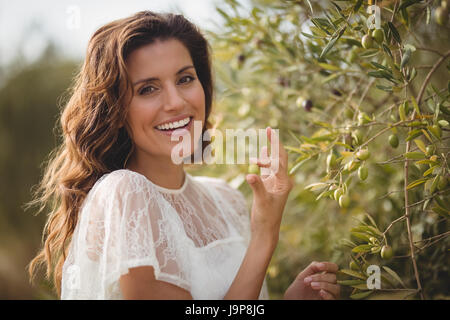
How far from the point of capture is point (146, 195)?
120cm

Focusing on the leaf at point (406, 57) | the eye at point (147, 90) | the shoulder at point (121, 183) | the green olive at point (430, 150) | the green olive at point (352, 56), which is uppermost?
the green olive at point (352, 56)

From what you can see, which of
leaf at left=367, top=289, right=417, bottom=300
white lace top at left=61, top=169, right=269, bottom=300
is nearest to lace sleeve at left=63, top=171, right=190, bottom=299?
white lace top at left=61, top=169, right=269, bottom=300

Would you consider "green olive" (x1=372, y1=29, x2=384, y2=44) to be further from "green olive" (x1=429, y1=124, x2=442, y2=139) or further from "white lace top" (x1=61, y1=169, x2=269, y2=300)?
"white lace top" (x1=61, y1=169, x2=269, y2=300)

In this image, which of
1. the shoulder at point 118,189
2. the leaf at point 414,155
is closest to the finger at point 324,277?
the leaf at point 414,155

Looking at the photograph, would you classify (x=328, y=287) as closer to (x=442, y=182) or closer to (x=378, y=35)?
(x=442, y=182)

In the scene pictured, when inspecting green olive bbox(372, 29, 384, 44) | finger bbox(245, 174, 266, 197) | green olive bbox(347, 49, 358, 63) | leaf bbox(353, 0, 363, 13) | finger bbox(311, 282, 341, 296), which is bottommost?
finger bbox(311, 282, 341, 296)

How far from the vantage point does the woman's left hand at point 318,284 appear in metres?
1.30

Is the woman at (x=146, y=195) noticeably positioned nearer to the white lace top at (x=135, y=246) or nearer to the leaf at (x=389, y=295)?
the white lace top at (x=135, y=246)

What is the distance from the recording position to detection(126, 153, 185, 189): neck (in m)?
1.43

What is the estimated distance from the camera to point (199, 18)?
68.4 inches

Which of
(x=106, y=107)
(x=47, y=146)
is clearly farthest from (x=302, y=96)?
(x=47, y=146)

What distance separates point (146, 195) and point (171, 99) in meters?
0.32

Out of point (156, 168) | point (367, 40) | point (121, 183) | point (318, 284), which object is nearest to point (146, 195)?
point (121, 183)

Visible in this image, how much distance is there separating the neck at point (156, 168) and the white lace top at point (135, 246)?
49 mm
